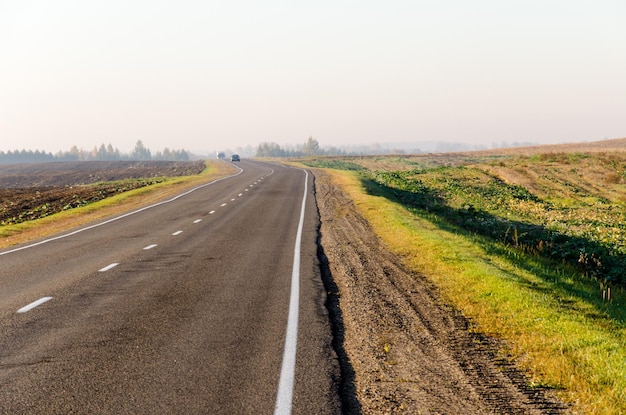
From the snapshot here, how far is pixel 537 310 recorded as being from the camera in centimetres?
870

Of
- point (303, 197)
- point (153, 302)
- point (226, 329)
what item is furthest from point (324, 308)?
point (303, 197)

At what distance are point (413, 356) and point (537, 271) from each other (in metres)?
6.65

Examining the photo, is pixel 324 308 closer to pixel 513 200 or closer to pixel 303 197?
pixel 303 197

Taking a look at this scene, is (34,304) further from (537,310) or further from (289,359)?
(537,310)

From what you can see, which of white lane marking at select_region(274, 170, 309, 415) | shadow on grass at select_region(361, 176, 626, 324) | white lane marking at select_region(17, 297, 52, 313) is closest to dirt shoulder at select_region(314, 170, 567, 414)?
white lane marking at select_region(274, 170, 309, 415)

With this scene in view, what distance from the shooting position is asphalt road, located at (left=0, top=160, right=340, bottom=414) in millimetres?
5562

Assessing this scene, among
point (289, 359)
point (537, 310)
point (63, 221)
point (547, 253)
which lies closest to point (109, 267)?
point (289, 359)

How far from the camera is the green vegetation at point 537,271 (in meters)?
6.46

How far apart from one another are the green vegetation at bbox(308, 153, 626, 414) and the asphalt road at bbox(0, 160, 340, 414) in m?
2.43

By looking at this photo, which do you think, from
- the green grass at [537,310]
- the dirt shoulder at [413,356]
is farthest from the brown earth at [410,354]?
the green grass at [537,310]

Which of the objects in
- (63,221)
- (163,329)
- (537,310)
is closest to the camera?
(163,329)

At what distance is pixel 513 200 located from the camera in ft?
115

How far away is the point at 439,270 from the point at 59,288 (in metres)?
7.52

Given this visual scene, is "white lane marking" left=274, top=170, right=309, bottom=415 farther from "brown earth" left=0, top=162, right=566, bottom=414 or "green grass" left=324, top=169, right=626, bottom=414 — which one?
"green grass" left=324, top=169, right=626, bottom=414
